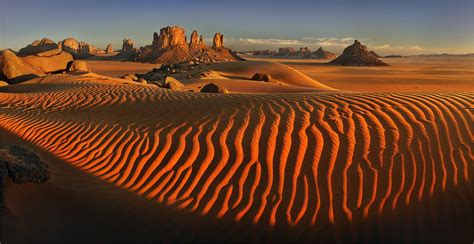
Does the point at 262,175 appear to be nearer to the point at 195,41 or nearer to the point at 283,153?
the point at 283,153

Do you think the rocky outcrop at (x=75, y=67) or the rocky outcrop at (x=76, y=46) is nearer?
the rocky outcrop at (x=75, y=67)

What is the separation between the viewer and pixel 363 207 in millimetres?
4070

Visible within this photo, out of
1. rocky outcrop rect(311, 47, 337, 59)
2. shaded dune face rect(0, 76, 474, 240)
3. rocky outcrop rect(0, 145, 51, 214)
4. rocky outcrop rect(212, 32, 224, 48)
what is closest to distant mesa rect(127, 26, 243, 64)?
rocky outcrop rect(212, 32, 224, 48)

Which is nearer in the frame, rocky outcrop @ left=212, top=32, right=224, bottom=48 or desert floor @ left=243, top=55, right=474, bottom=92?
desert floor @ left=243, top=55, right=474, bottom=92

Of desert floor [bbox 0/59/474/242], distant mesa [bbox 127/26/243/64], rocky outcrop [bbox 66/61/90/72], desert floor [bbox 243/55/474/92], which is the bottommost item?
desert floor [bbox 243/55/474/92]

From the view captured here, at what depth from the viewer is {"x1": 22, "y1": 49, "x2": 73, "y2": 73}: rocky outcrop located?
1931cm

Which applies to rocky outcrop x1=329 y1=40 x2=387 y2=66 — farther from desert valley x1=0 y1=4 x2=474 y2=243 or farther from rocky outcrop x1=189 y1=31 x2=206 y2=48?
desert valley x1=0 y1=4 x2=474 y2=243

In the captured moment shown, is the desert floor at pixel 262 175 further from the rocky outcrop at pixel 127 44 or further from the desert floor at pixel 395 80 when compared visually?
the rocky outcrop at pixel 127 44

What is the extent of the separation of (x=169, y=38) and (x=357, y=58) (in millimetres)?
46866

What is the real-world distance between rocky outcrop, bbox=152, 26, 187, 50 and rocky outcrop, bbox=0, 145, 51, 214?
83895mm

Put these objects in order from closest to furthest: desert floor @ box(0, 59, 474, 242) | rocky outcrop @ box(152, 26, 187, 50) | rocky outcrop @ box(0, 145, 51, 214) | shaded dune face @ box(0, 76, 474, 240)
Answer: desert floor @ box(0, 59, 474, 242) → shaded dune face @ box(0, 76, 474, 240) → rocky outcrop @ box(0, 145, 51, 214) → rocky outcrop @ box(152, 26, 187, 50)

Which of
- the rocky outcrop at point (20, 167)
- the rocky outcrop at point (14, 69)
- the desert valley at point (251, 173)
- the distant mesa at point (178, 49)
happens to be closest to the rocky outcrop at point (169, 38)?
the distant mesa at point (178, 49)

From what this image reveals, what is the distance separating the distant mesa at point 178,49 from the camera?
77750 millimetres

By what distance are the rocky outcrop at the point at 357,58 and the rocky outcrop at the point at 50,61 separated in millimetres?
49789
